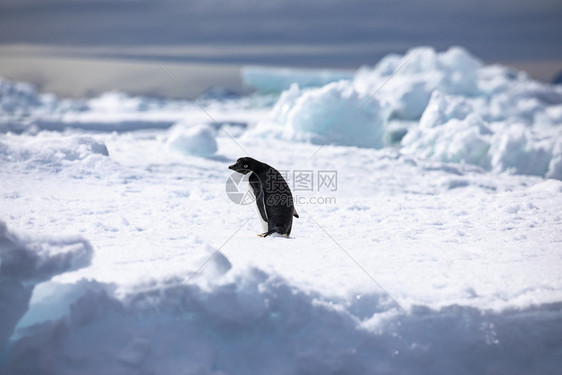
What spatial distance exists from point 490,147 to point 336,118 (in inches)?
146

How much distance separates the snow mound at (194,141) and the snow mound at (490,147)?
501cm

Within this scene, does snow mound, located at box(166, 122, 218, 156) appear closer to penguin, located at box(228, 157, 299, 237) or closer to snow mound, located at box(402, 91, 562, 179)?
snow mound, located at box(402, 91, 562, 179)

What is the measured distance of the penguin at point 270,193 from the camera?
4762 millimetres

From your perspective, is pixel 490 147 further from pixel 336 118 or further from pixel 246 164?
pixel 246 164

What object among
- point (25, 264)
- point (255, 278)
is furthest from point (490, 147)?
Result: point (25, 264)

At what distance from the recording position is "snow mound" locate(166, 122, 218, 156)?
10156 millimetres

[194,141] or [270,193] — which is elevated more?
[270,193]

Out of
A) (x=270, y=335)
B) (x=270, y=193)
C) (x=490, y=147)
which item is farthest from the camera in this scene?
(x=490, y=147)

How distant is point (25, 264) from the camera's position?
12.6ft

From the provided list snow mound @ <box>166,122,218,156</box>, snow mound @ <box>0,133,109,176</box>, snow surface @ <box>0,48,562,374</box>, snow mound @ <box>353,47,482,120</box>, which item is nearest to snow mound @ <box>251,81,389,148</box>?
snow mound @ <box>166,122,218,156</box>

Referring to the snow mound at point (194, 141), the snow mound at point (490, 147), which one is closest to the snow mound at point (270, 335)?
the snow mound at point (194, 141)

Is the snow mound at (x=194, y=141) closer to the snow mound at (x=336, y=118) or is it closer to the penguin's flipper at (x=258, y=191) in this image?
the snow mound at (x=336, y=118)

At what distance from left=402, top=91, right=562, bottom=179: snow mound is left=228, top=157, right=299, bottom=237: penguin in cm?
818

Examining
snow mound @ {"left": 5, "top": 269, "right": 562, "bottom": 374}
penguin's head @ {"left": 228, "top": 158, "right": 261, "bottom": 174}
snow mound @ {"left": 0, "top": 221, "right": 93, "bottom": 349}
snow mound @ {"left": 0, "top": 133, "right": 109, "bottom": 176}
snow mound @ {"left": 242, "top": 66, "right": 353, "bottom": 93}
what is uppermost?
penguin's head @ {"left": 228, "top": 158, "right": 261, "bottom": 174}
